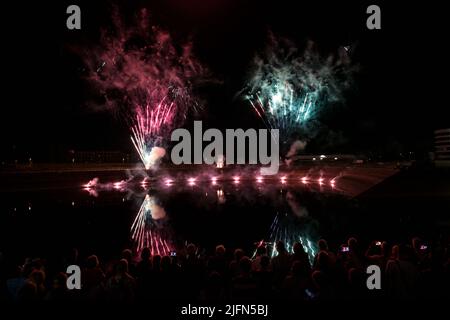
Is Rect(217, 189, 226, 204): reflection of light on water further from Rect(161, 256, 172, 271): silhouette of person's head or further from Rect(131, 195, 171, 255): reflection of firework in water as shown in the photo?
Rect(161, 256, 172, 271): silhouette of person's head

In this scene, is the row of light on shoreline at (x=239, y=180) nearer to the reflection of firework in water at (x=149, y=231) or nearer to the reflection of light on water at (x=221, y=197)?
the reflection of light on water at (x=221, y=197)

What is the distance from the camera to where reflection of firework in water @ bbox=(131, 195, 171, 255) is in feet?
41.2

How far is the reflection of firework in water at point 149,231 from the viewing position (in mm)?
12547

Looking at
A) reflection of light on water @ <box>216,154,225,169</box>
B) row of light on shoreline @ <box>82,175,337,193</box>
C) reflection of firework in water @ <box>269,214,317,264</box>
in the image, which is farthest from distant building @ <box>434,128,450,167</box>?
reflection of firework in water @ <box>269,214,317,264</box>

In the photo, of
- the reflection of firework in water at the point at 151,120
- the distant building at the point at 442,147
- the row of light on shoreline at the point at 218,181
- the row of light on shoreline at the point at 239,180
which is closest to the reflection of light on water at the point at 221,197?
the row of light on shoreline at the point at 218,181

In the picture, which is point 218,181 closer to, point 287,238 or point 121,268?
point 287,238

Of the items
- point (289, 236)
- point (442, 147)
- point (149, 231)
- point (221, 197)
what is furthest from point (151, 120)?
point (289, 236)

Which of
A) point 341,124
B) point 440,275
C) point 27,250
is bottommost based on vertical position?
point 27,250

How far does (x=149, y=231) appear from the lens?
14.9 meters

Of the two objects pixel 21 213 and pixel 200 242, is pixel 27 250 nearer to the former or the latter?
pixel 200 242

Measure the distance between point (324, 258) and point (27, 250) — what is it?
969 centimetres

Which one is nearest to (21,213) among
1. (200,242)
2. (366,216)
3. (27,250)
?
(27,250)
